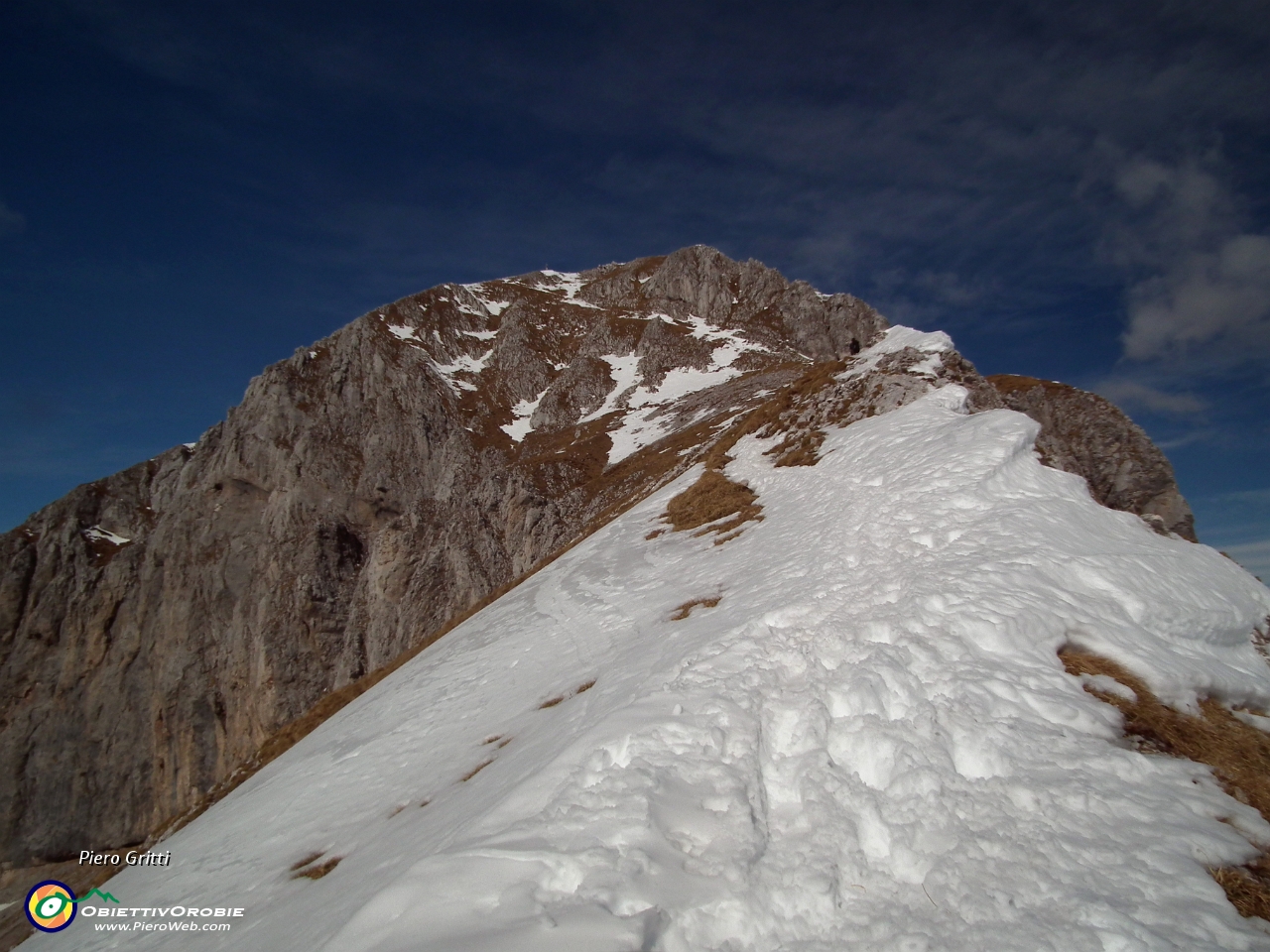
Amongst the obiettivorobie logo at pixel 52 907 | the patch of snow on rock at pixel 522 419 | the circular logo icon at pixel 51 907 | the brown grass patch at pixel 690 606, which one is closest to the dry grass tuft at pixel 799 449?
the brown grass patch at pixel 690 606

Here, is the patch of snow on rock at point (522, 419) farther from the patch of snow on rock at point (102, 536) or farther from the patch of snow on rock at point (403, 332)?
the patch of snow on rock at point (102, 536)

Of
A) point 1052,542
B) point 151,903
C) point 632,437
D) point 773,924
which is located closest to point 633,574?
point 1052,542

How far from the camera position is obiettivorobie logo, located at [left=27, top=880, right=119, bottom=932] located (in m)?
12.2

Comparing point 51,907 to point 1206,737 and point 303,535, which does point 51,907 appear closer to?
point 1206,737

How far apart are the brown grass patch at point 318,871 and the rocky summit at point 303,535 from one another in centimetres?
2932

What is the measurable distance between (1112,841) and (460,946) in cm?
583

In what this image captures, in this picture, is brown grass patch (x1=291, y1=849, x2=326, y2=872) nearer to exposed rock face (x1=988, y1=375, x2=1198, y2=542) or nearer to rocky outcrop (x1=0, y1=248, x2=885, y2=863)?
rocky outcrop (x1=0, y1=248, x2=885, y2=863)

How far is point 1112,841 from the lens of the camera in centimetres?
536

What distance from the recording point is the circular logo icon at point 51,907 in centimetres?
1224

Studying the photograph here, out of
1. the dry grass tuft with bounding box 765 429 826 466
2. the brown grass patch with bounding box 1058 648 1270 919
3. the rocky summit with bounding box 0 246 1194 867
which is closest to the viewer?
the brown grass patch with bounding box 1058 648 1270 919

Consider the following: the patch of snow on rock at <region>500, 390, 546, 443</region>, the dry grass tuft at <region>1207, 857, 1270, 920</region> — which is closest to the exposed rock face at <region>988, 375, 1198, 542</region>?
the dry grass tuft at <region>1207, 857, 1270, 920</region>

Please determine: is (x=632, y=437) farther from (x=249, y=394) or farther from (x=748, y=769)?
(x=748, y=769)

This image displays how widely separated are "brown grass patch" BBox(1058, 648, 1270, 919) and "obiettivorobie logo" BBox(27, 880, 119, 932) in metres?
18.9

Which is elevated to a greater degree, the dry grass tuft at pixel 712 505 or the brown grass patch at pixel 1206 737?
the dry grass tuft at pixel 712 505
